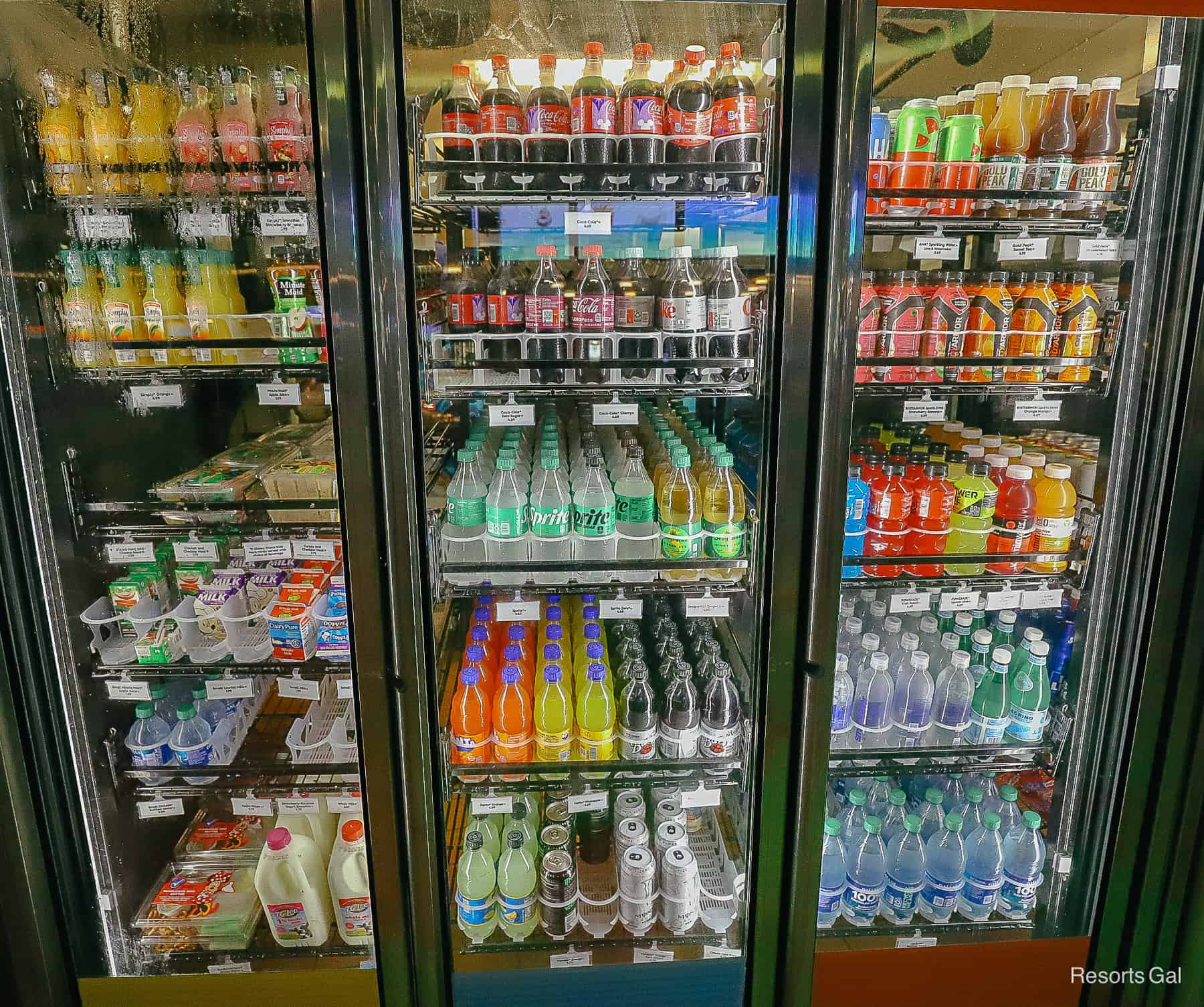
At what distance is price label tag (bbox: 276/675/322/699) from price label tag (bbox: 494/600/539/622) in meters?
0.49

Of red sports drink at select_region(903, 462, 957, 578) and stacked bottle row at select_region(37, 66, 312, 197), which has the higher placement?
stacked bottle row at select_region(37, 66, 312, 197)

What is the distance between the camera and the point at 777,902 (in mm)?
1638

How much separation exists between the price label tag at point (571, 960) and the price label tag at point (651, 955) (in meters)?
0.11

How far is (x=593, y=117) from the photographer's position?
152 cm

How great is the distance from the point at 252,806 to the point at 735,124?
1952 millimetres

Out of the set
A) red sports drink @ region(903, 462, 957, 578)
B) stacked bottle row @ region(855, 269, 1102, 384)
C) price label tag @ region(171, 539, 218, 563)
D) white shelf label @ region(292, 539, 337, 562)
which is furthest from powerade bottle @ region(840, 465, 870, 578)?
price label tag @ region(171, 539, 218, 563)

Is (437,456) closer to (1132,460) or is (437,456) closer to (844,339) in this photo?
(844,339)

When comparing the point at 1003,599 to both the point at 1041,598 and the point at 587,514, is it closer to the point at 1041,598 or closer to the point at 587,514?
the point at 1041,598

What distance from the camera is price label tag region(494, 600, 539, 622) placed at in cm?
166

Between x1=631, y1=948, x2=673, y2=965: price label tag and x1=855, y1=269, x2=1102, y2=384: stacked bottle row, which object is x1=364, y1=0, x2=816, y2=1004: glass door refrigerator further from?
x1=855, y1=269, x2=1102, y2=384: stacked bottle row

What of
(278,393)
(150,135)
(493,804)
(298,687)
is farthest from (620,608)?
(150,135)

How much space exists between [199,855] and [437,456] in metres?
1.29

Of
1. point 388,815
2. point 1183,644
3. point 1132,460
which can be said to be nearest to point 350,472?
point 388,815

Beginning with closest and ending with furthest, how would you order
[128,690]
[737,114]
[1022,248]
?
[737,114] < [1022,248] < [128,690]
